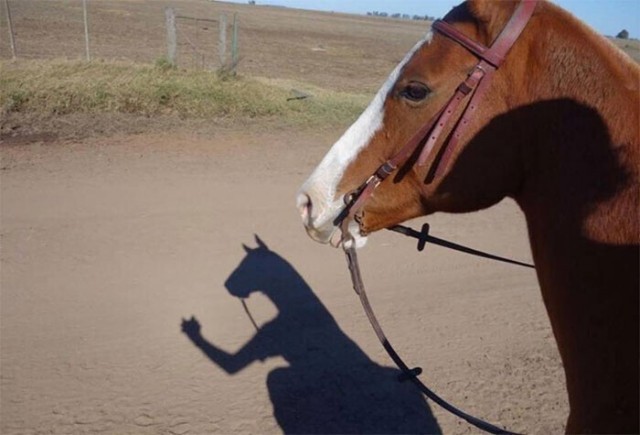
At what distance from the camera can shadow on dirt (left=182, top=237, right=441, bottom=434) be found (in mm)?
3824

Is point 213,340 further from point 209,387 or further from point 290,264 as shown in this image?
point 290,264

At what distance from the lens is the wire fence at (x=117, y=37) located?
578 inches

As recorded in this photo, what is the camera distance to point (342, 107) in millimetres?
13148

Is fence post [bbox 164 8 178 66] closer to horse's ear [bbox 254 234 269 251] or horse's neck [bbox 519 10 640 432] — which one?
horse's ear [bbox 254 234 269 251]

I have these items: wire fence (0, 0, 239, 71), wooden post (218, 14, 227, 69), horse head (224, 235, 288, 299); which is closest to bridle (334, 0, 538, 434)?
horse head (224, 235, 288, 299)

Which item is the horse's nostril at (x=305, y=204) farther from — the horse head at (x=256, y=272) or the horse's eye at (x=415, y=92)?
the horse head at (x=256, y=272)

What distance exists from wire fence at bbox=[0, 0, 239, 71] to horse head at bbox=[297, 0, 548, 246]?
12416 mm

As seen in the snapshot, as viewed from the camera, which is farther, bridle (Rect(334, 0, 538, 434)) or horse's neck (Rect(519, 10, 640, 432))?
bridle (Rect(334, 0, 538, 434))

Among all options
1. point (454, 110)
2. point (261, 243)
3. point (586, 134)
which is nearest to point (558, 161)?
point (586, 134)

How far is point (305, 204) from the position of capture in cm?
226

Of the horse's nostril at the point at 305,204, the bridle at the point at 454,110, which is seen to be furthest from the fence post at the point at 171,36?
the bridle at the point at 454,110

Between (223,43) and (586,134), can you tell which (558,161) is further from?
(223,43)

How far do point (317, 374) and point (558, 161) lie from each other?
2.91 metres

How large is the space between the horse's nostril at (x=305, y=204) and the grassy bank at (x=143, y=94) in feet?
29.8
